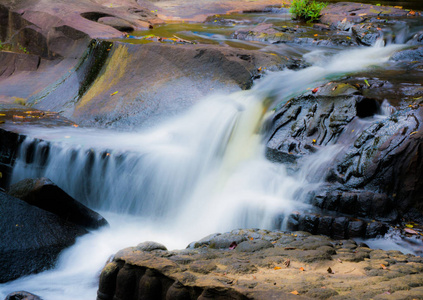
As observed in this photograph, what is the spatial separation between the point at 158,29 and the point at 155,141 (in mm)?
6100

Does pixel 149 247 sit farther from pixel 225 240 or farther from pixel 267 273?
pixel 267 273

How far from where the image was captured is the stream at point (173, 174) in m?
5.40

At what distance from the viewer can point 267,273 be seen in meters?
3.38

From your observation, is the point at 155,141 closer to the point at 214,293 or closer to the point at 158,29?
the point at 214,293

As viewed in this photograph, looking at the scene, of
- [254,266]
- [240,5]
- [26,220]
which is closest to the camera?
[254,266]

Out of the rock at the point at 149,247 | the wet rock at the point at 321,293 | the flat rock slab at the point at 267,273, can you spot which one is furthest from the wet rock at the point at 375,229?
the rock at the point at 149,247

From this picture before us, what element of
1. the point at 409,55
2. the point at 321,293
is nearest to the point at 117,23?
the point at 409,55

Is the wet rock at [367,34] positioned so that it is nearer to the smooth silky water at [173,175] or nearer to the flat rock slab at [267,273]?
the smooth silky water at [173,175]

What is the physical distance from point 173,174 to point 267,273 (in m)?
3.36

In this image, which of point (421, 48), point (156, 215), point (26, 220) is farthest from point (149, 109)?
point (421, 48)

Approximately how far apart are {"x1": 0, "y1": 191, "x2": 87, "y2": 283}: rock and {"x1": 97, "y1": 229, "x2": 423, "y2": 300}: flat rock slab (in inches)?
67.0

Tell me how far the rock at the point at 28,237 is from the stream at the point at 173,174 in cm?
13

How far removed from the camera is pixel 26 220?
5355 mm

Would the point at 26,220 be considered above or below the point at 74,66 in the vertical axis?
below
